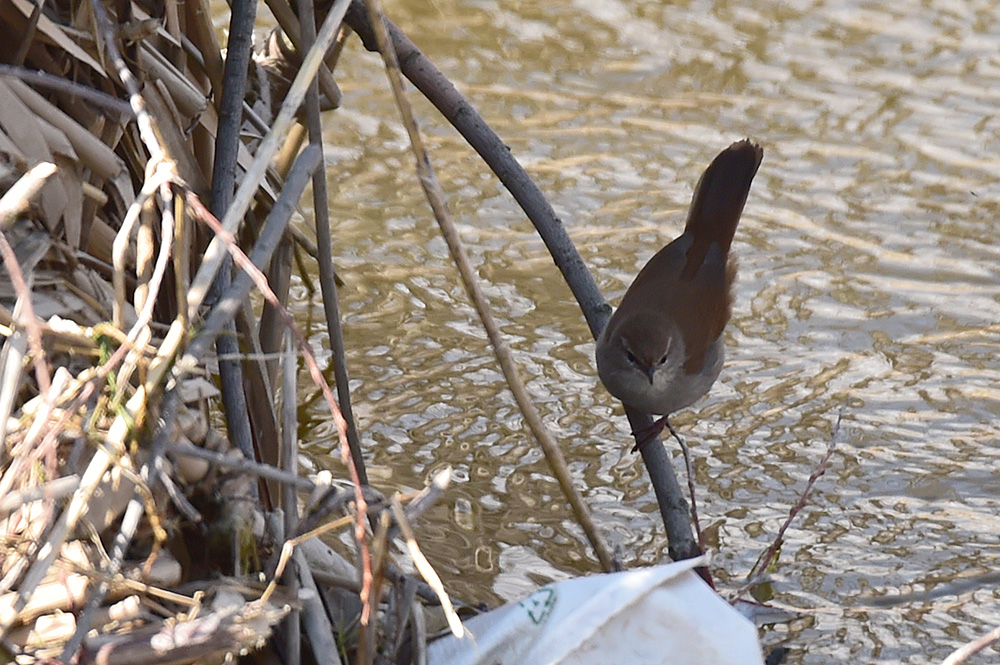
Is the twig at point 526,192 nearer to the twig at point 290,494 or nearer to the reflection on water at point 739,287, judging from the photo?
the reflection on water at point 739,287

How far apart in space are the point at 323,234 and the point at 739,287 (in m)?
2.54

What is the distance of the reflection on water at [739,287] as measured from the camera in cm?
350

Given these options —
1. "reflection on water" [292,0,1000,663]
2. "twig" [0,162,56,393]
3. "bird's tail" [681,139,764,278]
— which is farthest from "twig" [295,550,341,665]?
"bird's tail" [681,139,764,278]

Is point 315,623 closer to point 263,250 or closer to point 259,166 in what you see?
point 263,250

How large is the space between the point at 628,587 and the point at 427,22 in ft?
15.4

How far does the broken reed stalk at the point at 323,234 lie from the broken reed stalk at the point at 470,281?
0.15 m

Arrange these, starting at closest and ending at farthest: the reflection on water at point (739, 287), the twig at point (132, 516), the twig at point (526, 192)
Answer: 1. the twig at point (132, 516)
2. the twig at point (526, 192)
3. the reflection on water at point (739, 287)

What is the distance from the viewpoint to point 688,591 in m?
2.09

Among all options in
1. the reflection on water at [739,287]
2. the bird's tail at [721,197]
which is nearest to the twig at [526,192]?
the reflection on water at [739,287]

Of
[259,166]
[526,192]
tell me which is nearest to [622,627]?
[259,166]

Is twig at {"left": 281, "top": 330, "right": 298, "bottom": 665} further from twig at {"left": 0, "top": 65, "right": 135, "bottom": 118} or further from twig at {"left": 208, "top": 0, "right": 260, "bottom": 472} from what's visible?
twig at {"left": 0, "top": 65, "right": 135, "bottom": 118}

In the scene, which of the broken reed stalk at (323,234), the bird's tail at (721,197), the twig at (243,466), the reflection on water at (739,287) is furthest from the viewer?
the bird's tail at (721,197)

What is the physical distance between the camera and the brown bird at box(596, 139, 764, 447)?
11.7 ft

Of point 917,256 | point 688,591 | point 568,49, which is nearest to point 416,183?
point 568,49
